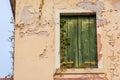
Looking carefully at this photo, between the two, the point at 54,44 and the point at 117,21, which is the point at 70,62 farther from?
the point at 117,21

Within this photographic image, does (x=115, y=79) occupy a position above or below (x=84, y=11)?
below

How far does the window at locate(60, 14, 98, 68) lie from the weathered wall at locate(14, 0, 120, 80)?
0.24m

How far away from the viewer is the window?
9344 mm

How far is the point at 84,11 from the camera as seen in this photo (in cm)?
949

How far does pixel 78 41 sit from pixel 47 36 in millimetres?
837

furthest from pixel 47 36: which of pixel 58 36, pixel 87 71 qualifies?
pixel 87 71

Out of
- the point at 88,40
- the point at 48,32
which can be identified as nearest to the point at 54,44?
the point at 48,32

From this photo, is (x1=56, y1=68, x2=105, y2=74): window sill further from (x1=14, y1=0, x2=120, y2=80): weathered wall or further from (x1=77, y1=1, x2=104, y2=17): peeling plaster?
(x1=77, y1=1, x2=104, y2=17): peeling plaster

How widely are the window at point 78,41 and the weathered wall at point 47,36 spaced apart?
243 millimetres

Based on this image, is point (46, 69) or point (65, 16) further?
point (65, 16)

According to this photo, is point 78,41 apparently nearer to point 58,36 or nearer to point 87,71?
point 58,36

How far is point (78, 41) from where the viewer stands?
9516mm

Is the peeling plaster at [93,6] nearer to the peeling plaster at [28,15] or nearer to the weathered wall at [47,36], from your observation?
the weathered wall at [47,36]

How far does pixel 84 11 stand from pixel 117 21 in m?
0.89
